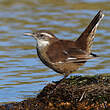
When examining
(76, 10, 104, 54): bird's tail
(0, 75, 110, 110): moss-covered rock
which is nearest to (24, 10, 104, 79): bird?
(76, 10, 104, 54): bird's tail

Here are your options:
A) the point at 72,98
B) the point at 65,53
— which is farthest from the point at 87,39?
the point at 72,98

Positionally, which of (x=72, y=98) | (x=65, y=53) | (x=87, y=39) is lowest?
(x=72, y=98)

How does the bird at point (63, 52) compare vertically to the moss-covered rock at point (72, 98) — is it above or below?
above

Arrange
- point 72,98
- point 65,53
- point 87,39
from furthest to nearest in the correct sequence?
point 87,39
point 65,53
point 72,98

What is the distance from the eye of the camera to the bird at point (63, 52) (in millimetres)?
10438

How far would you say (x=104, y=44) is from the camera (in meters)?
16.6

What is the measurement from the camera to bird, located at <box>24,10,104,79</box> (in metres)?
10.4

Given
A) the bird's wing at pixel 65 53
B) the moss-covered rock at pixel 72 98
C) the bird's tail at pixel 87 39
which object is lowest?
the moss-covered rock at pixel 72 98

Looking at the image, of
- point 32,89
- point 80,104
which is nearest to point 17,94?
point 32,89

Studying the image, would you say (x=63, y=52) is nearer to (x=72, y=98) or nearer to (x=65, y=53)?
(x=65, y=53)

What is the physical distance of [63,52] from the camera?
1056cm

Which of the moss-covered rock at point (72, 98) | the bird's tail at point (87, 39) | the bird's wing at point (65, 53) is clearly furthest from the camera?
the bird's tail at point (87, 39)

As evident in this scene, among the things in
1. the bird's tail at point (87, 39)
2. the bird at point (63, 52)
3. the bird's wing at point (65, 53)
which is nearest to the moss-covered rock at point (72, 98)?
the bird at point (63, 52)

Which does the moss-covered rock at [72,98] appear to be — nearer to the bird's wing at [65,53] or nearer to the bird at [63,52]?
the bird at [63,52]
